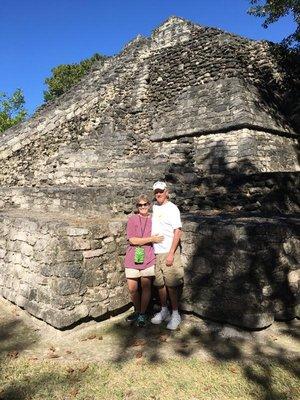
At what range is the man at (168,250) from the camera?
176 inches

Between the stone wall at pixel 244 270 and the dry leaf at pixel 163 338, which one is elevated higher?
the stone wall at pixel 244 270

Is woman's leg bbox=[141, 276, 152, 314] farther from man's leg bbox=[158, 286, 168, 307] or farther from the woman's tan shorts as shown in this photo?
man's leg bbox=[158, 286, 168, 307]

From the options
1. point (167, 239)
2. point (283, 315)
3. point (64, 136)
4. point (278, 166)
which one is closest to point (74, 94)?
point (64, 136)

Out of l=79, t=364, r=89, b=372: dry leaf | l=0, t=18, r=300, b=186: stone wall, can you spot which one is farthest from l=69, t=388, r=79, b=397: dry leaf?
l=0, t=18, r=300, b=186: stone wall

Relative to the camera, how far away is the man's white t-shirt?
4.48m

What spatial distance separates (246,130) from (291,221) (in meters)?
5.59

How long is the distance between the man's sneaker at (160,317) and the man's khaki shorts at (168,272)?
43 cm

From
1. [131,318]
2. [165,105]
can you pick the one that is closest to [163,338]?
[131,318]

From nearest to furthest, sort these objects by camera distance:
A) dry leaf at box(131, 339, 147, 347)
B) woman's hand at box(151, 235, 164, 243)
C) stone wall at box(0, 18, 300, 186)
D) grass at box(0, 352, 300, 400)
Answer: grass at box(0, 352, 300, 400) < dry leaf at box(131, 339, 147, 347) < woman's hand at box(151, 235, 164, 243) < stone wall at box(0, 18, 300, 186)

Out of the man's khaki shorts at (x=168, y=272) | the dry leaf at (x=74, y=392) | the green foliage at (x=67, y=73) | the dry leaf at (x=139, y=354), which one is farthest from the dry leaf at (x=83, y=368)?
the green foliage at (x=67, y=73)

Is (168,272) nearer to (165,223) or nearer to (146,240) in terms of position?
(146,240)

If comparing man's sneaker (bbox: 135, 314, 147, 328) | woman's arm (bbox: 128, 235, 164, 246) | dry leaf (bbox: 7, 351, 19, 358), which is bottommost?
dry leaf (bbox: 7, 351, 19, 358)

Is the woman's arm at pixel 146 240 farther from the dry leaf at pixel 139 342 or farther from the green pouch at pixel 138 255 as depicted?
the dry leaf at pixel 139 342

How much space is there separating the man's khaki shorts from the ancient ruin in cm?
34
